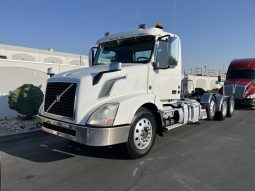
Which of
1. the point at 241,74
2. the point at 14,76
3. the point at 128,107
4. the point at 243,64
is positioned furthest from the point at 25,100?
the point at 243,64

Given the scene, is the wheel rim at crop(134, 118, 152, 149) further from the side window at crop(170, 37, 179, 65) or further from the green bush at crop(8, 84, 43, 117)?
the green bush at crop(8, 84, 43, 117)

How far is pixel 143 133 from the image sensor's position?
511 cm

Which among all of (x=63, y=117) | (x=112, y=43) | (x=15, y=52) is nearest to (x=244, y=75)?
(x=112, y=43)

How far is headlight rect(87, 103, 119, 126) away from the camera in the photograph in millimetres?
4352

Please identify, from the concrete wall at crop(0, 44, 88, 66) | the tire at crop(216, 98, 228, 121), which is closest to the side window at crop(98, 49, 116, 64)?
the tire at crop(216, 98, 228, 121)

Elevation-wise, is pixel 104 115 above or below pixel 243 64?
below

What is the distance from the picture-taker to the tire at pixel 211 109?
883cm

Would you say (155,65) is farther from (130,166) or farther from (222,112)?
(222,112)

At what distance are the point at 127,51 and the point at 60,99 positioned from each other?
212 cm

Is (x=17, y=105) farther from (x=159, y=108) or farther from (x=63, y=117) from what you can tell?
(x=159, y=108)

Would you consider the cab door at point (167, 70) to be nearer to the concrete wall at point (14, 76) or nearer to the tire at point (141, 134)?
A: the tire at point (141, 134)

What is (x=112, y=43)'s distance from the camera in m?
6.41

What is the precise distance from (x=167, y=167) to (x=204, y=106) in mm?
4757

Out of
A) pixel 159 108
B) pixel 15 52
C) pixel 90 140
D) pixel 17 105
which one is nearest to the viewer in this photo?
pixel 90 140
